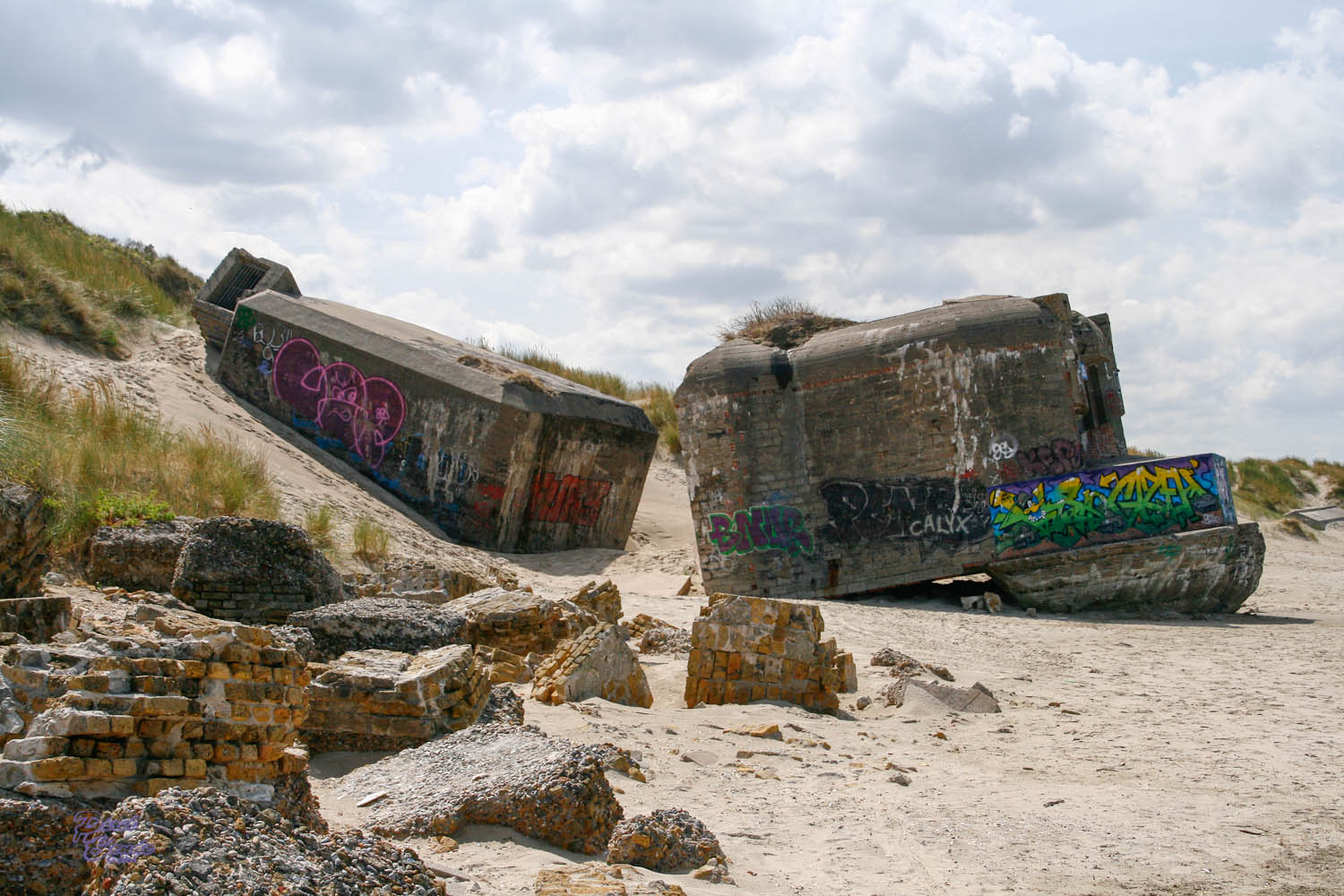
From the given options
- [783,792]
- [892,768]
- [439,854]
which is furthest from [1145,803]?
[439,854]

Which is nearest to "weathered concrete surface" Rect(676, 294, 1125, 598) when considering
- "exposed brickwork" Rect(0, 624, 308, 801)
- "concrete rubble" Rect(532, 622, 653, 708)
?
"concrete rubble" Rect(532, 622, 653, 708)

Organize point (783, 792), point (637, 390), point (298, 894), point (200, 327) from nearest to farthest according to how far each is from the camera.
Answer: point (298, 894), point (783, 792), point (200, 327), point (637, 390)

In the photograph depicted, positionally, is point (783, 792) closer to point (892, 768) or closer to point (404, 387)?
point (892, 768)

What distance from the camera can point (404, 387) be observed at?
44.4 feet

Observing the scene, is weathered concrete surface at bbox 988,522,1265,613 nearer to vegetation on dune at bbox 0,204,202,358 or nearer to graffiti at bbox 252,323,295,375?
graffiti at bbox 252,323,295,375

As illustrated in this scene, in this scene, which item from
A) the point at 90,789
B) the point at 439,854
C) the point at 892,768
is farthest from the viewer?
the point at 892,768

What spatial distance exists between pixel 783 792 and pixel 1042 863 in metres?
1.13

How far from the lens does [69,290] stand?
14.2 meters

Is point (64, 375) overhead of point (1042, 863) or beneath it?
overhead

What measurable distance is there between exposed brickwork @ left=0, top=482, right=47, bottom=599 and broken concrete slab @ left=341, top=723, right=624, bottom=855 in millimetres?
2850

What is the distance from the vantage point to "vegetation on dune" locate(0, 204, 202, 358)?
13.6 m

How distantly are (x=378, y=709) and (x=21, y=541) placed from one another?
2.56 meters

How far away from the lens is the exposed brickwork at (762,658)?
657cm

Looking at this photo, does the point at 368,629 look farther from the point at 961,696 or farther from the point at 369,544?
the point at 369,544
